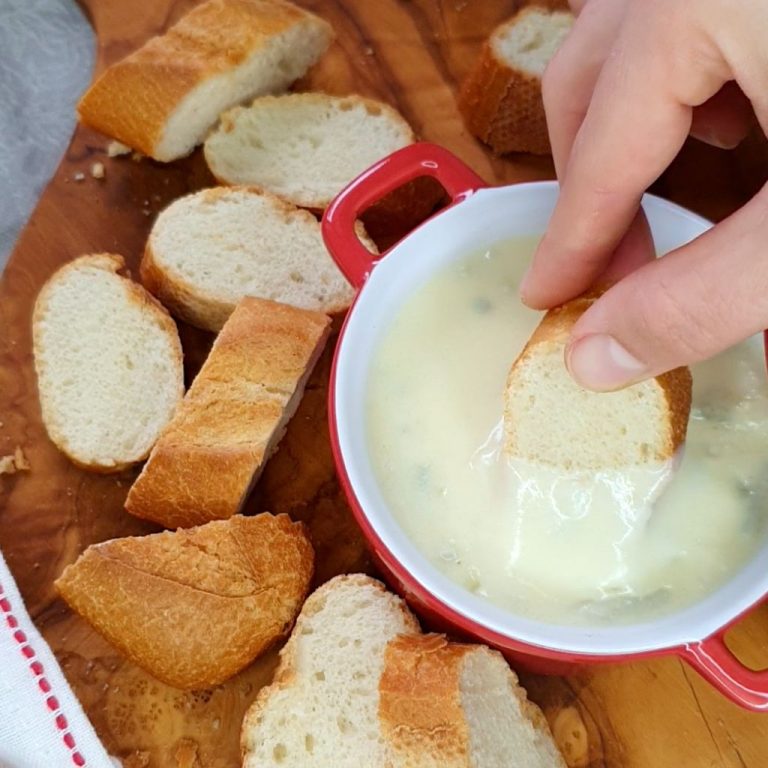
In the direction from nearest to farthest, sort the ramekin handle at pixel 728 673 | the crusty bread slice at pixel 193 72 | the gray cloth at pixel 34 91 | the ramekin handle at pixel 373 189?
the ramekin handle at pixel 728 673 → the ramekin handle at pixel 373 189 → the crusty bread slice at pixel 193 72 → the gray cloth at pixel 34 91

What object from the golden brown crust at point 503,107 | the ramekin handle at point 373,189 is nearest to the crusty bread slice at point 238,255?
the ramekin handle at point 373,189

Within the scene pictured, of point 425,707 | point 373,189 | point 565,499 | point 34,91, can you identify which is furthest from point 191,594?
point 34,91

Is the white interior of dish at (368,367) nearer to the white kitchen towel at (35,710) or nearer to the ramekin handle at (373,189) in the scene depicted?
the ramekin handle at (373,189)

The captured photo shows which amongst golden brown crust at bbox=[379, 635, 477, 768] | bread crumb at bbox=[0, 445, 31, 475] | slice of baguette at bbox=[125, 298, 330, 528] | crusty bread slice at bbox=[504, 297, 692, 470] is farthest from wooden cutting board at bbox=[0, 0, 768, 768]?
crusty bread slice at bbox=[504, 297, 692, 470]

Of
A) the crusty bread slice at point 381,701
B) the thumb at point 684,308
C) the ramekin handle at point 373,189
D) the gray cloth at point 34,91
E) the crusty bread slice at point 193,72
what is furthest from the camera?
the gray cloth at point 34,91

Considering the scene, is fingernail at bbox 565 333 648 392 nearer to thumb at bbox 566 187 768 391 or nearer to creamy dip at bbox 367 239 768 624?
thumb at bbox 566 187 768 391

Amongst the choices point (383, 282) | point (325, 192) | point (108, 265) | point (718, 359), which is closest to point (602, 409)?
point (718, 359)

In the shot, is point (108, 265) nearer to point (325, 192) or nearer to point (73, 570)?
point (325, 192)
